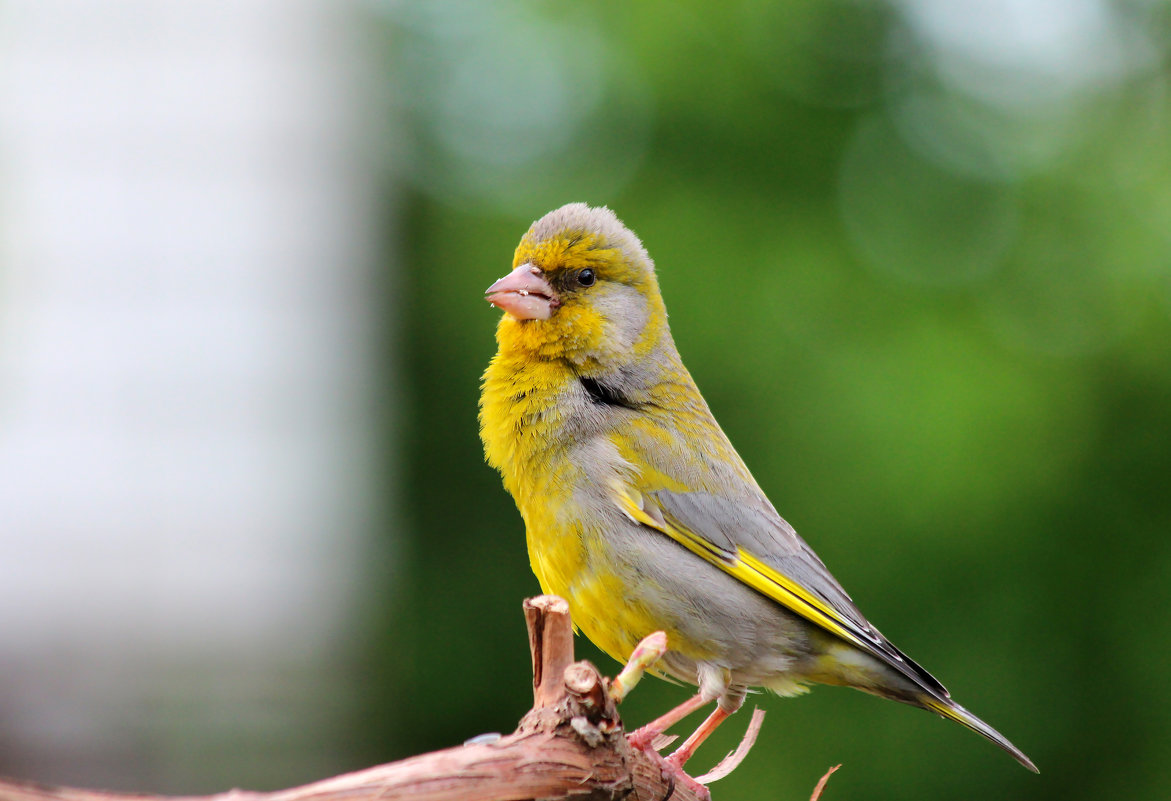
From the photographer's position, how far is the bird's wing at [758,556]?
3.45m

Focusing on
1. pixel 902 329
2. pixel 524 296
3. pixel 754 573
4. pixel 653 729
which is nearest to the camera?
pixel 653 729

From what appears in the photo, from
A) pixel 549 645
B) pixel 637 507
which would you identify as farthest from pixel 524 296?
pixel 549 645

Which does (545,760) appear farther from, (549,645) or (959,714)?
(959,714)

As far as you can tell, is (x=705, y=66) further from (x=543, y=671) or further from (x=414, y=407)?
(x=543, y=671)

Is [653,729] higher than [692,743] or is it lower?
higher

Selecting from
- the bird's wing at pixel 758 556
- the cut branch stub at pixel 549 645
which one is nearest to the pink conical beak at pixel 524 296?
the bird's wing at pixel 758 556

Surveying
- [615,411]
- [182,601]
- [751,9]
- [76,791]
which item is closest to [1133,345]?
[751,9]

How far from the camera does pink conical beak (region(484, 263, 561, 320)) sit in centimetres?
361

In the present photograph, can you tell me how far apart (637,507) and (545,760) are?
1.11 metres

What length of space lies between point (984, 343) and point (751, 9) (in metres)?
2.04

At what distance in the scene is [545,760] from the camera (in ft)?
8.05

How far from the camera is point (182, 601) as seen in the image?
902 cm

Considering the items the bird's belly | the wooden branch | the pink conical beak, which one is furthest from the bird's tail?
the pink conical beak

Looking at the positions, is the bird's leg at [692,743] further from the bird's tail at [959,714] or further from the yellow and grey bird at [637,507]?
the bird's tail at [959,714]
